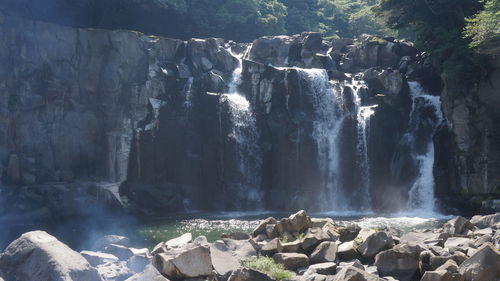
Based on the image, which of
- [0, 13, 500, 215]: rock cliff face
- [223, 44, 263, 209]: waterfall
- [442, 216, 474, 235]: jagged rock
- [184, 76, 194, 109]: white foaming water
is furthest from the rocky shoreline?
[184, 76, 194, 109]: white foaming water

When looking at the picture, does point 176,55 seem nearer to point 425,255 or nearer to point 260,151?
point 260,151

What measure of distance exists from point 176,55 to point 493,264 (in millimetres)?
27571

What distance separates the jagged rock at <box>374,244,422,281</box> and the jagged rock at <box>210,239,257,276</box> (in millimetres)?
3001

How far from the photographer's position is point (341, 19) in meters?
63.3

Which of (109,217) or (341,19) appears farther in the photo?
(341,19)

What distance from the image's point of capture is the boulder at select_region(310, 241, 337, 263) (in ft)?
43.3

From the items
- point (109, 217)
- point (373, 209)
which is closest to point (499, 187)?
point (373, 209)

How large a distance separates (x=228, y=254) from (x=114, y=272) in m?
3.27

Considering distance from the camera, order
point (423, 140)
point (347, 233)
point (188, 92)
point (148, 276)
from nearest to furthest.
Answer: point (148, 276) → point (347, 233) → point (423, 140) → point (188, 92)

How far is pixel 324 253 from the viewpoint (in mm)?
13305

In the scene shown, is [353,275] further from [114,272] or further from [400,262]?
[114,272]

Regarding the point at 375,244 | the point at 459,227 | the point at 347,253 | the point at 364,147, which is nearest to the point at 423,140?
the point at 364,147

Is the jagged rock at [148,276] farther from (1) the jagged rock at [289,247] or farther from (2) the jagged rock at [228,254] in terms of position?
(1) the jagged rock at [289,247]

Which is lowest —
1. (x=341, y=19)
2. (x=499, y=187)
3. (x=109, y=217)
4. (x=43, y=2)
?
(x=109, y=217)
